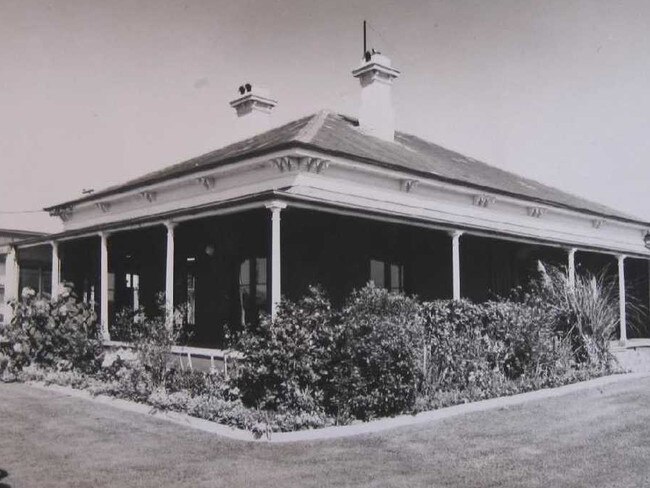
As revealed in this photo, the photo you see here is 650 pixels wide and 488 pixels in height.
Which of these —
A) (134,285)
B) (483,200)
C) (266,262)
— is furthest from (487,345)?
(134,285)

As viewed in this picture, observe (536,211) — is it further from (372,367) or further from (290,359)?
(290,359)

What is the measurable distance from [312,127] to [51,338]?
25.5 feet

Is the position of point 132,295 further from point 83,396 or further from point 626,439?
point 626,439

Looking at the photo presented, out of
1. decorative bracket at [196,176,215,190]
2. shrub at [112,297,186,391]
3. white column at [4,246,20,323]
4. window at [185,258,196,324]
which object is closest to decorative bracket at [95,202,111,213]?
white column at [4,246,20,323]

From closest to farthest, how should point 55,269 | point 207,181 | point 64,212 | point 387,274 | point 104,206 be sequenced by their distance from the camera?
point 387,274, point 207,181, point 55,269, point 104,206, point 64,212

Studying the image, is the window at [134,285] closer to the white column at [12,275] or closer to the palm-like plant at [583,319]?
the white column at [12,275]

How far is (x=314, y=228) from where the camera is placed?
15.1 metres

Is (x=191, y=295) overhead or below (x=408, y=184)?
below

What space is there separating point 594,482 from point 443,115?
1800 centimetres

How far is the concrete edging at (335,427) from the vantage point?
8.47m

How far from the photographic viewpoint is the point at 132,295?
19250mm

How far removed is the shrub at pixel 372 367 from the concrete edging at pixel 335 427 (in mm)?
275

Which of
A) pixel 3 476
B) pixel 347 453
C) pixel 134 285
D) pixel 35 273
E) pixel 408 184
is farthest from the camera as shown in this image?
pixel 35 273

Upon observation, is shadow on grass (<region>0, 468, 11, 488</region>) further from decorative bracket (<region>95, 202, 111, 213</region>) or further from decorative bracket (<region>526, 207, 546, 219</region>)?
decorative bracket (<region>526, 207, 546, 219</region>)
